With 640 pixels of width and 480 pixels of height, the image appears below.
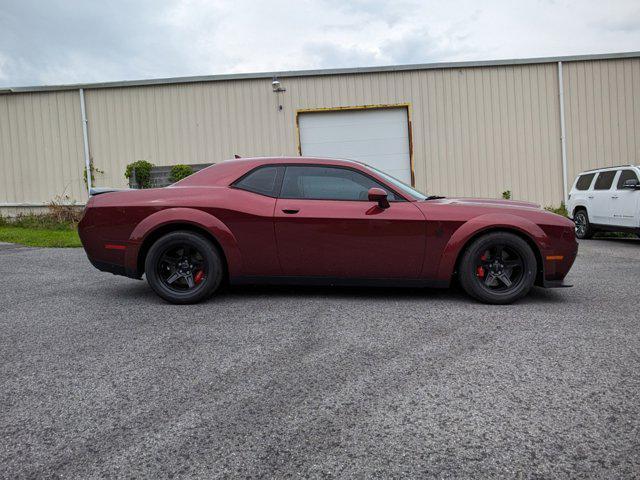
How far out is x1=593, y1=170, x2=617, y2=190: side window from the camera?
1095 cm

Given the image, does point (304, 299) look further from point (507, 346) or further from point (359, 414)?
point (359, 414)

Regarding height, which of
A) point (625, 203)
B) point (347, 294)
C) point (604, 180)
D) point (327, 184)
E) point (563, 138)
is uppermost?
point (563, 138)

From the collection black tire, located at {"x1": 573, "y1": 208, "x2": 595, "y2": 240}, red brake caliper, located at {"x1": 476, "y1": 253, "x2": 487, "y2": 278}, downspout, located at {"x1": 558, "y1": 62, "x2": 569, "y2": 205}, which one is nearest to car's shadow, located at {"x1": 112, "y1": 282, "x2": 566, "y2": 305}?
red brake caliper, located at {"x1": 476, "y1": 253, "x2": 487, "y2": 278}

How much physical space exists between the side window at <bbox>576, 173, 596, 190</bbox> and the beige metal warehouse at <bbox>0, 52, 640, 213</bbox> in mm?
2687

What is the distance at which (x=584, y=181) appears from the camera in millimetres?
11805

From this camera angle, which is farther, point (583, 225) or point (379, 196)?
point (583, 225)

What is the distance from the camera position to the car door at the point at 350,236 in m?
4.98

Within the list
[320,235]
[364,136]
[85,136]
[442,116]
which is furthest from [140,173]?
[320,235]

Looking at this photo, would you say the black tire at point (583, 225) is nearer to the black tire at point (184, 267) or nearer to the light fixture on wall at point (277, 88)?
the light fixture on wall at point (277, 88)

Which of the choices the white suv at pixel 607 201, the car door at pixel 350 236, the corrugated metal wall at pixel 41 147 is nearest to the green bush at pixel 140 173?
the corrugated metal wall at pixel 41 147

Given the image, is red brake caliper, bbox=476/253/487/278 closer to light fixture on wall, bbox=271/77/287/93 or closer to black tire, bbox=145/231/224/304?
black tire, bbox=145/231/224/304

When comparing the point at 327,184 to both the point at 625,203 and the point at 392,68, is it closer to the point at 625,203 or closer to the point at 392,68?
the point at 625,203

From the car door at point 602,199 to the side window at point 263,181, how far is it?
8.19 meters

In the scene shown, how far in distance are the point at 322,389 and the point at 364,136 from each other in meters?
12.3
